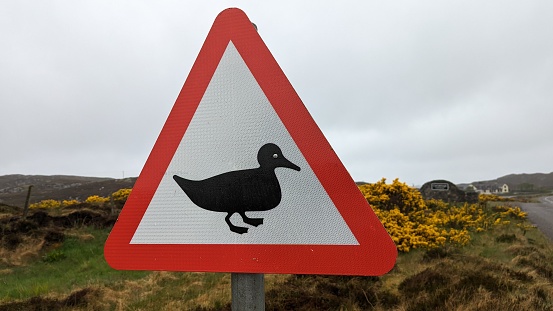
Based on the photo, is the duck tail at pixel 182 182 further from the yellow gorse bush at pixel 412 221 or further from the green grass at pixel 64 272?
the yellow gorse bush at pixel 412 221

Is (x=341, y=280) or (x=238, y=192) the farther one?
(x=341, y=280)

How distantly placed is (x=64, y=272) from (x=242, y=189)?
8180 millimetres

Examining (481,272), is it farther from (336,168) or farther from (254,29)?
(254,29)

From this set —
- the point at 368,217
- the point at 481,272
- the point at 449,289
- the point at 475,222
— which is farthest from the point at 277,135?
the point at 475,222

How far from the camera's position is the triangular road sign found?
4.42ft

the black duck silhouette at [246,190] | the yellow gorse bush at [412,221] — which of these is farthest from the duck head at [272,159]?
the yellow gorse bush at [412,221]

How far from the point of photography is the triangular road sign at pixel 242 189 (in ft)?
4.42

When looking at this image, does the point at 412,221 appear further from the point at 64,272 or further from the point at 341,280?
the point at 64,272

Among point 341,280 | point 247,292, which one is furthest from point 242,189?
point 341,280

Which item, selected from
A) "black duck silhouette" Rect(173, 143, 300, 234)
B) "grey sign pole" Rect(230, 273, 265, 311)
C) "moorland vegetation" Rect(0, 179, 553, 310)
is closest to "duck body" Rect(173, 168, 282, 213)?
"black duck silhouette" Rect(173, 143, 300, 234)

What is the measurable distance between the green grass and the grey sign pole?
5.33 metres

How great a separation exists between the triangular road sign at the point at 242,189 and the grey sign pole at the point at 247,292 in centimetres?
8

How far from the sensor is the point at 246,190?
55.4 inches

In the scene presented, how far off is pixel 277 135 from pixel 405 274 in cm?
505
